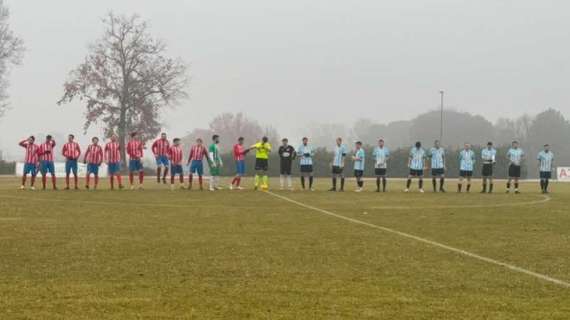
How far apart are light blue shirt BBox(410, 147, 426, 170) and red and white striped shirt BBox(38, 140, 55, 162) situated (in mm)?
14315

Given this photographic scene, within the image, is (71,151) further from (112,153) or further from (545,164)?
(545,164)

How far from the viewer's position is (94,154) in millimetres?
27266

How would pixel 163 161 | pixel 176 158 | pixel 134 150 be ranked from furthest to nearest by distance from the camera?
pixel 163 161
pixel 176 158
pixel 134 150

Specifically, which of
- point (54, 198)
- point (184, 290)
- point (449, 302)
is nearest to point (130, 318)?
point (184, 290)

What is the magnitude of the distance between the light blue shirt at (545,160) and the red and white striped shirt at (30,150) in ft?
66.5

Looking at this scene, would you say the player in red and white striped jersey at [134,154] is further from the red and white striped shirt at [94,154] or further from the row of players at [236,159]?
the red and white striped shirt at [94,154]

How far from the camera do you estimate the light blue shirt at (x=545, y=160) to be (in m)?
28.6

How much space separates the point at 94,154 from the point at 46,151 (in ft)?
6.10

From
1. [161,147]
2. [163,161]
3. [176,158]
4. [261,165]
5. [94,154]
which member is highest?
[161,147]

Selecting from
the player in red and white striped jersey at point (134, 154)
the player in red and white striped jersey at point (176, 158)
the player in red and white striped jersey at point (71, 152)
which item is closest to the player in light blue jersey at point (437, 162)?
the player in red and white striped jersey at point (176, 158)

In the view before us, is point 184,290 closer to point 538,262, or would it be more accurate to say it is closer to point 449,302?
point 449,302

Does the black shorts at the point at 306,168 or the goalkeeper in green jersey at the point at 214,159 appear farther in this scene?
the black shorts at the point at 306,168

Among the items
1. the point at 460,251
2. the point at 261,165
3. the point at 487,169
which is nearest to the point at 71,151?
the point at 261,165

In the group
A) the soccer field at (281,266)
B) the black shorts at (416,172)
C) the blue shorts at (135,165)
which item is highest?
the blue shorts at (135,165)
